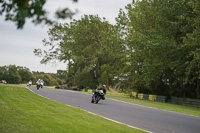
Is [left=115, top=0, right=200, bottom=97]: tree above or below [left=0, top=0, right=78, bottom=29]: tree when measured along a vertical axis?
above

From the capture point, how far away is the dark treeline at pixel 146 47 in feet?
111

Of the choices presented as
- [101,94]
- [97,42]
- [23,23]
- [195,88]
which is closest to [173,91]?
[195,88]

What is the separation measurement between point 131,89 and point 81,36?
22312 mm

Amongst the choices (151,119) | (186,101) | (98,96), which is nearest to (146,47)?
(186,101)

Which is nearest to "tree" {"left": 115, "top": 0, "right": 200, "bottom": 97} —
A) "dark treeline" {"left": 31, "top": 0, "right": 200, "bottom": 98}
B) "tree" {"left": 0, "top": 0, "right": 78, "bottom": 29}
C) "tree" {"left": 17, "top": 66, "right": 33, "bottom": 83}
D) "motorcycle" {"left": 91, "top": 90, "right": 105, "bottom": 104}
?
"dark treeline" {"left": 31, "top": 0, "right": 200, "bottom": 98}

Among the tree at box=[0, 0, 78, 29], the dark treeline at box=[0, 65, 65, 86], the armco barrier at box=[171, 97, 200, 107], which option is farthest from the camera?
the dark treeline at box=[0, 65, 65, 86]

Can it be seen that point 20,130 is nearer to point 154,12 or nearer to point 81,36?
point 154,12

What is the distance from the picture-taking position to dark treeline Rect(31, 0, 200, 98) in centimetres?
3378

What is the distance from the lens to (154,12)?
139 feet

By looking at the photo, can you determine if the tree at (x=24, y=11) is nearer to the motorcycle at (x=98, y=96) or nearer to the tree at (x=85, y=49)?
the motorcycle at (x=98, y=96)

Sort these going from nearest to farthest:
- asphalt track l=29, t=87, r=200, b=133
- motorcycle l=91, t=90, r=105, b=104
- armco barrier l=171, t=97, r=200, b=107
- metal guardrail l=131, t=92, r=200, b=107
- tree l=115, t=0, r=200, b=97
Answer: asphalt track l=29, t=87, r=200, b=133, motorcycle l=91, t=90, r=105, b=104, tree l=115, t=0, r=200, b=97, armco barrier l=171, t=97, r=200, b=107, metal guardrail l=131, t=92, r=200, b=107

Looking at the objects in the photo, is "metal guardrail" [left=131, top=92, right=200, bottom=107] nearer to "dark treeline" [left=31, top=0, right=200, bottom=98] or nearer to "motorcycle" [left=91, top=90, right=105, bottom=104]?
"dark treeline" [left=31, top=0, right=200, bottom=98]

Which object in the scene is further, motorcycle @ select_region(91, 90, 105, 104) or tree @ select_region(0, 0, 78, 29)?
motorcycle @ select_region(91, 90, 105, 104)

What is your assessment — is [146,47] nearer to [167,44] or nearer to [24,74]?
[167,44]
